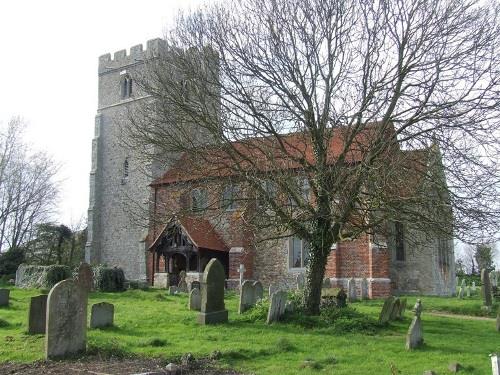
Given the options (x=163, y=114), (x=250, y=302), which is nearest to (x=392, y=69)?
(x=163, y=114)

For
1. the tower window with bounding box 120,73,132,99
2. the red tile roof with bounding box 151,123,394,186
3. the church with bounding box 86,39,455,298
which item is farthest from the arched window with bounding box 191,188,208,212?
the tower window with bounding box 120,73,132,99

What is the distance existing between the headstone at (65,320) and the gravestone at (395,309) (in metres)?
7.46

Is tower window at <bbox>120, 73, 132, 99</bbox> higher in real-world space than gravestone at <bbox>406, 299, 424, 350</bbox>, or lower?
higher

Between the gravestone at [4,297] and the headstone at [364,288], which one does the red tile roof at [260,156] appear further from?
the headstone at [364,288]

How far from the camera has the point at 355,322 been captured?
1168 centimetres

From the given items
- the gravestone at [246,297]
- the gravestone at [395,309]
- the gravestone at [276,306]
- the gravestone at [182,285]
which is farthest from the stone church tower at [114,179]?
the gravestone at [395,309]

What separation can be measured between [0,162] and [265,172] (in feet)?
102

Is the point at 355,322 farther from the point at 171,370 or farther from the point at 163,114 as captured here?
the point at 163,114

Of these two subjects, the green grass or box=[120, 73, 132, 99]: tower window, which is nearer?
the green grass

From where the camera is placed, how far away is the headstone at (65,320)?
8055 millimetres

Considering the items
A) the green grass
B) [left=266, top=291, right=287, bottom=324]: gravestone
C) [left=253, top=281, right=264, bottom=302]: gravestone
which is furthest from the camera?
[left=253, top=281, right=264, bottom=302]: gravestone

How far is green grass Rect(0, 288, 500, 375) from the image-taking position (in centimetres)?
801

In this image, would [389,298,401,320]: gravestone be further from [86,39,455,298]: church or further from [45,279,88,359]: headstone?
[45,279,88,359]: headstone

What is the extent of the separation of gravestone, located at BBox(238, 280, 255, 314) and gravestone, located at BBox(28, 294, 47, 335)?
5126 mm
